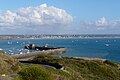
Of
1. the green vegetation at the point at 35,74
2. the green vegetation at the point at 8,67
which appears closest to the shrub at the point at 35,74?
the green vegetation at the point at 35,74

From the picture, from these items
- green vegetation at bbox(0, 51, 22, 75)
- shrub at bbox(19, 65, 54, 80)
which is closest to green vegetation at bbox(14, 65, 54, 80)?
shrub at bbox(19, 65, 54, 80)

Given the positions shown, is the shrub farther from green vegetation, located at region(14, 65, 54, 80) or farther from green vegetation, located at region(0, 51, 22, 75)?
green vegetation, located at region(0, 51, 22, 75)

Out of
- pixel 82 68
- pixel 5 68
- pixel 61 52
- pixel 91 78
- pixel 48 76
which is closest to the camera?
pixel 48 76

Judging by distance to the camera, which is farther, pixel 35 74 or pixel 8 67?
pixel 8 67

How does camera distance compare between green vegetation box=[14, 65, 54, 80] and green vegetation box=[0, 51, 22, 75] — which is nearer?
green vegetation box=[14, 65, 54, 80]

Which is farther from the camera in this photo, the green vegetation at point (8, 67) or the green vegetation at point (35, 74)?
the green vegetation at point (8, 67)

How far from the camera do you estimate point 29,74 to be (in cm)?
2138

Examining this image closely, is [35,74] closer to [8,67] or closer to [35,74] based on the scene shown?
[35,74]

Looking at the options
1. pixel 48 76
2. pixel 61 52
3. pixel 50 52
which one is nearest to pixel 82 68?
pixel 48 76

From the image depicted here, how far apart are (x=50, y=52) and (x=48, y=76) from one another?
123090 millimetres

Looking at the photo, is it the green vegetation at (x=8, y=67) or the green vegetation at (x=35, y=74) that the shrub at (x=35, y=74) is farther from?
the green vegetation at (x=8, y=67)

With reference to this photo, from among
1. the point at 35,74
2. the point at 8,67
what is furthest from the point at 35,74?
the point at 8,67

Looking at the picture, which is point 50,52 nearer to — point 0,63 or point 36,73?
point 0,63

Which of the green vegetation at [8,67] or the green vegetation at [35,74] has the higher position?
the green vegetation at [35,74]
